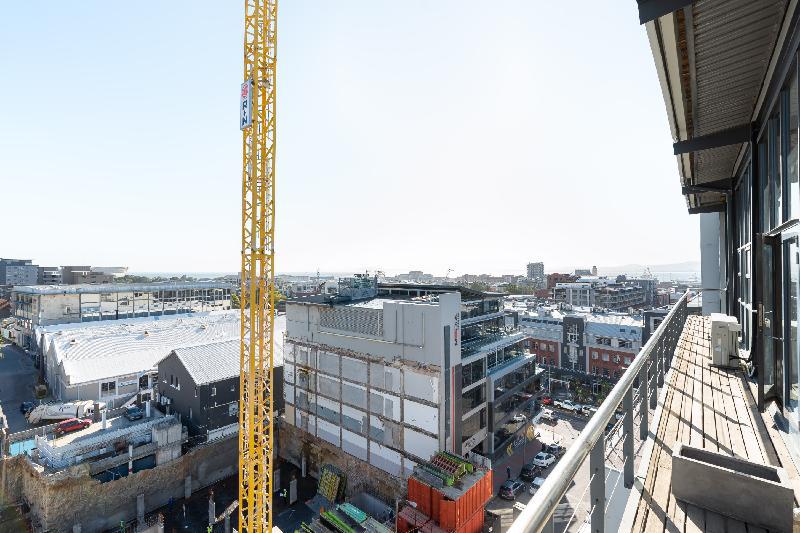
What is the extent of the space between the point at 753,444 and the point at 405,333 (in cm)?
1983

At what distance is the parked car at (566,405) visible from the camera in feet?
146

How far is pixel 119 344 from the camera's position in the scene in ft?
137

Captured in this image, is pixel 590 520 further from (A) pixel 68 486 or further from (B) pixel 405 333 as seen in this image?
(A) pixel 68 486

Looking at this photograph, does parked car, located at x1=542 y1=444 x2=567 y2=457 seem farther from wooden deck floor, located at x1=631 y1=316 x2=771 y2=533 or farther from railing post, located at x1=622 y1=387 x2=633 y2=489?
railing post, located at x1=622 y1=387 x2=633 y2=489

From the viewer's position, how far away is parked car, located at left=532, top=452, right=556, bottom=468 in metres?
31.7

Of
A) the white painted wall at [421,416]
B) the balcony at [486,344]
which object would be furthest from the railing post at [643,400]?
the balcony at [486,344]

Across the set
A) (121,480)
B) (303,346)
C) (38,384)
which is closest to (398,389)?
(303,346)

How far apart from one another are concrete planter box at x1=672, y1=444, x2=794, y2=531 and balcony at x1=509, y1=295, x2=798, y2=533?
2 centimetres

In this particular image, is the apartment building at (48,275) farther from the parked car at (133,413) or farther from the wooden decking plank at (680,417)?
the wooden decking plank at (680,417)

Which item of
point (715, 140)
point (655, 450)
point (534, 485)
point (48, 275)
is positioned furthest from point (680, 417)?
point (48, 275)

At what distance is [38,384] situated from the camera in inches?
1708

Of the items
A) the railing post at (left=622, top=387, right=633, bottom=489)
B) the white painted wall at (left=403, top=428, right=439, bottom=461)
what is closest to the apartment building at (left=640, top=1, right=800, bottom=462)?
the railing post at (left=622, top=387, right=633, bottom=489)

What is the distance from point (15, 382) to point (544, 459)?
185 ft

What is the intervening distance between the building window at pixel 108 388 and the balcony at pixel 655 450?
4341 cm
